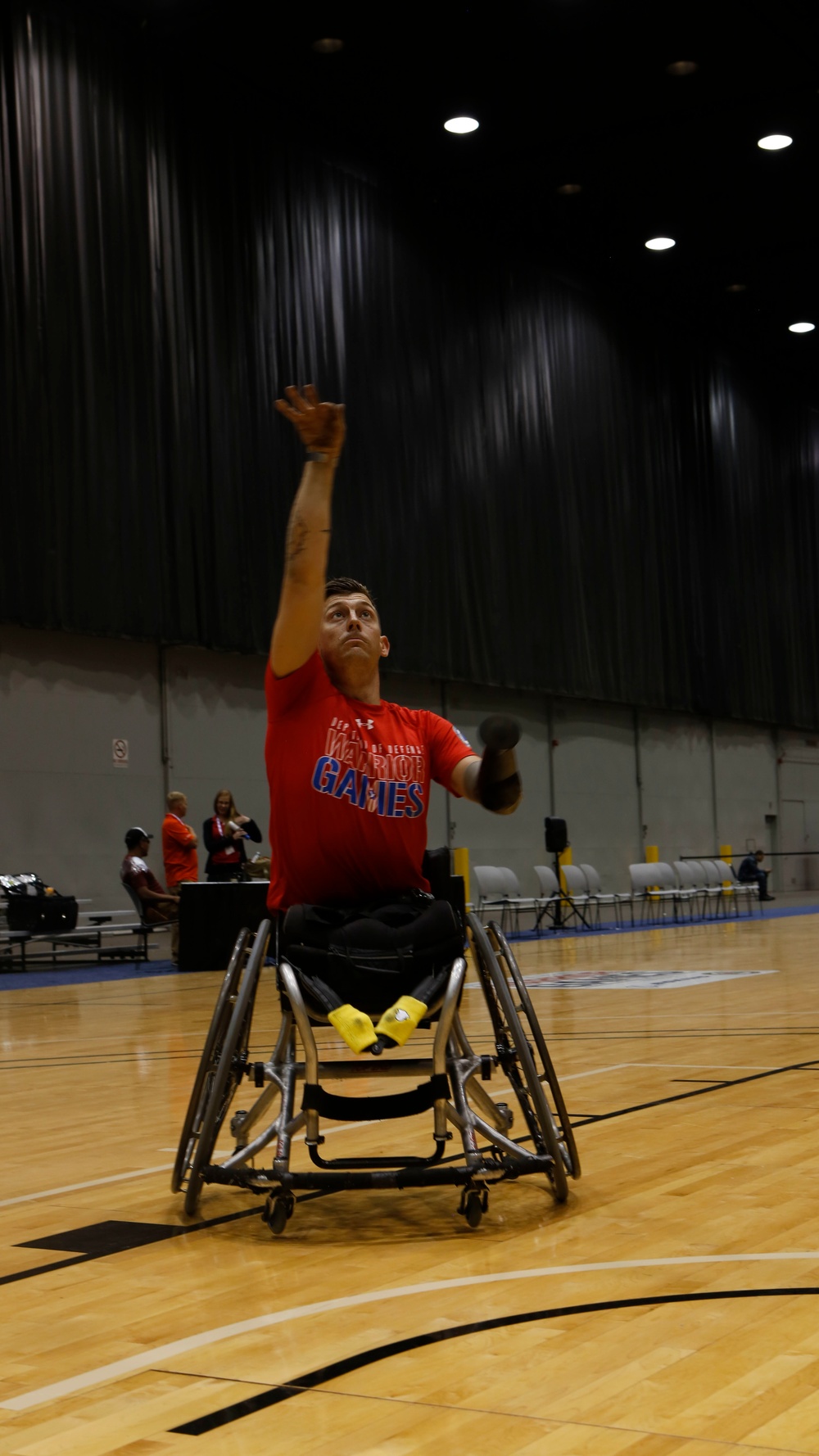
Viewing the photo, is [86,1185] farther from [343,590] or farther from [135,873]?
[135,873]

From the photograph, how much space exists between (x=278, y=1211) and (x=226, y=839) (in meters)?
11.1

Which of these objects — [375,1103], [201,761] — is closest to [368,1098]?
[375,1103]

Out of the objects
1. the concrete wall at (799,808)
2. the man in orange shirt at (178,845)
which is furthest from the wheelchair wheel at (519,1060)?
the concrete wall at (799,808)

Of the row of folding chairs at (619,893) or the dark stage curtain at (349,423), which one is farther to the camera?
the row of folding chairs at (619,893)

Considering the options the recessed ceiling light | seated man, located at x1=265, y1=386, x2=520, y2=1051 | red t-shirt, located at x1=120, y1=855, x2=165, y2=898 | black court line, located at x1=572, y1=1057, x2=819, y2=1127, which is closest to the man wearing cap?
red t-shirt, located at x1=120, y1=855, x2=165, y2=898

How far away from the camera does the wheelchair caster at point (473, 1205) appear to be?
3.49 meters

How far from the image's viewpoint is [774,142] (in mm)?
19781

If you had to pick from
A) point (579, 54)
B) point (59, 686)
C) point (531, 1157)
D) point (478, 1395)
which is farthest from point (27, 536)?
point (478, 1395)

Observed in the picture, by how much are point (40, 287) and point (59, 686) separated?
3.98 m

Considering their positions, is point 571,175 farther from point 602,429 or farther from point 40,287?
point 40,287

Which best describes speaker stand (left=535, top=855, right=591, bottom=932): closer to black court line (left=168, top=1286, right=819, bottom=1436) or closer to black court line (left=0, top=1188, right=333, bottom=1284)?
black court line (left=0, top=1188, right=333, bottom=1284)

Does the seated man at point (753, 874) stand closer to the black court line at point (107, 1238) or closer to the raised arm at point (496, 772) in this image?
the raised arm at point (496, 772)

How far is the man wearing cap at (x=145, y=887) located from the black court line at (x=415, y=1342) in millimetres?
11340

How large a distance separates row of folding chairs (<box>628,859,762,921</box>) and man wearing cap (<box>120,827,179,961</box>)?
9.06m
